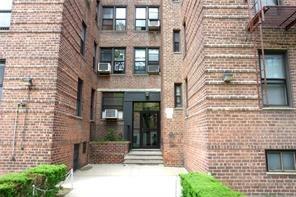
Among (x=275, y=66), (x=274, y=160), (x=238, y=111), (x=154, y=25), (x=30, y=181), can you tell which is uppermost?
(x=154, y=25)

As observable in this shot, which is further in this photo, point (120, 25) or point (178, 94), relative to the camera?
point (120, 25)

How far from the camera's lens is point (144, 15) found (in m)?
17.3

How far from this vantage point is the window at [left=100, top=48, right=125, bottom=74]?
16594mm

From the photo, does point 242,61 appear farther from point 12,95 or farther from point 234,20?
point 12,95

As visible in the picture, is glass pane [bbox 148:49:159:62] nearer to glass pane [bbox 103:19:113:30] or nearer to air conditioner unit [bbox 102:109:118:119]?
glass pane [bbox 103:19:113:30]

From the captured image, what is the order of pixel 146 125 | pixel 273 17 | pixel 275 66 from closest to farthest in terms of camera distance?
1. pixel 273 17
2. pixel 275 66
3. pixel 146 125

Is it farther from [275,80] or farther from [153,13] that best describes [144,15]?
[275,80]

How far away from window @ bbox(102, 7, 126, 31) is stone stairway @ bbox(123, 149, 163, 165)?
8344mm

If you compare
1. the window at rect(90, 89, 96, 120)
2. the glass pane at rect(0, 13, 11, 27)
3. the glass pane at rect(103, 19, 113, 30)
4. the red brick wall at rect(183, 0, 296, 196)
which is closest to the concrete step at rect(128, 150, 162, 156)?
the window at rect(90, 89, 96, 120)

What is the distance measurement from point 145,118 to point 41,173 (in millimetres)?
10670

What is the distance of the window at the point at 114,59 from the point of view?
1659cm

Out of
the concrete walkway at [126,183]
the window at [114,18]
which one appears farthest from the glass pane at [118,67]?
the concrete walkway at [126,183]

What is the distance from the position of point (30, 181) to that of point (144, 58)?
41.4 feet

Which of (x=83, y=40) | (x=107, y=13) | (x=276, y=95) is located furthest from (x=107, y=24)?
(x=276, y=95)
